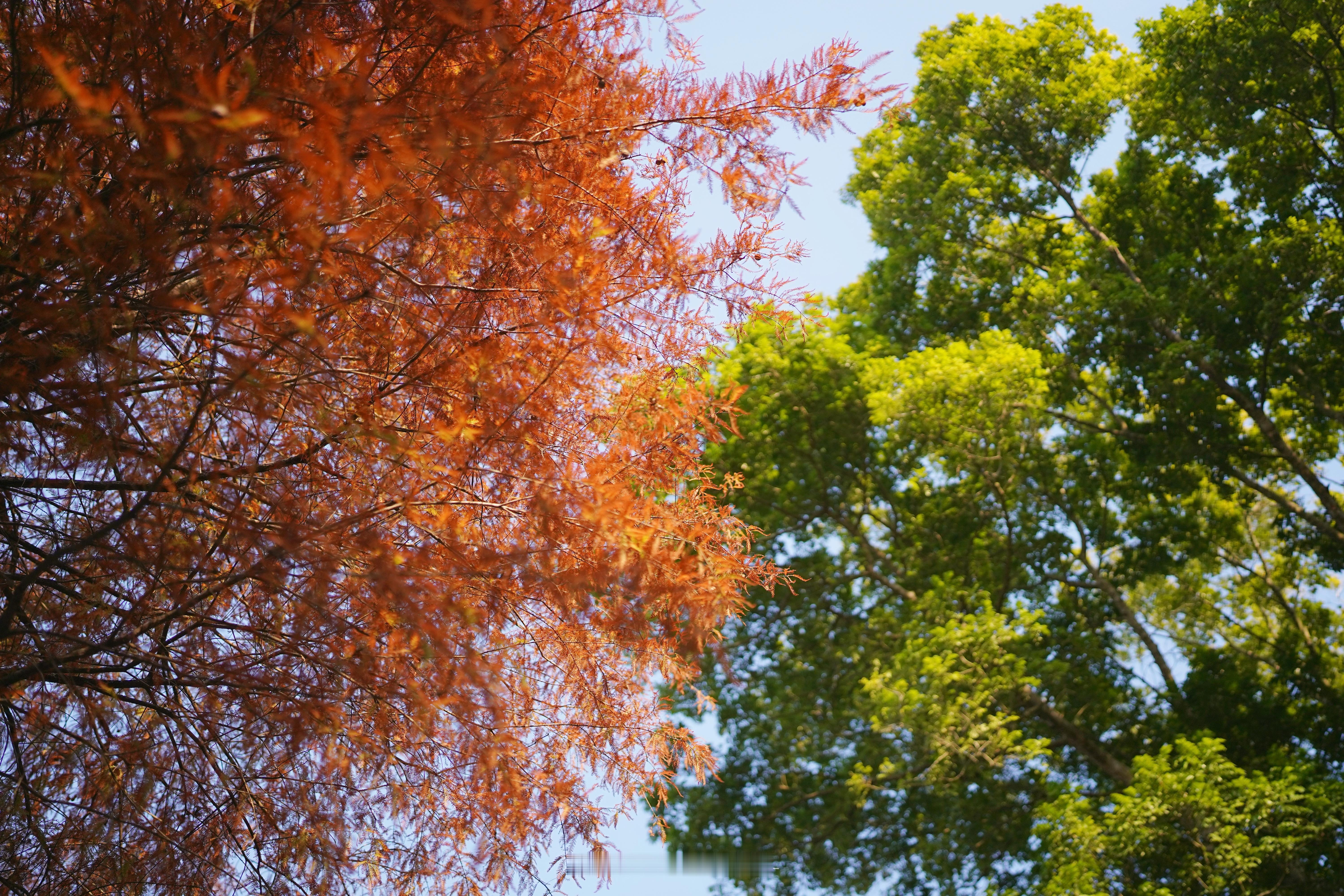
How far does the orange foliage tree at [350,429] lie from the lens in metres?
2.54

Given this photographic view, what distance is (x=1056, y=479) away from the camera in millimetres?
10789

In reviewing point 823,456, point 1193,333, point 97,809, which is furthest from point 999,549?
point 97,809

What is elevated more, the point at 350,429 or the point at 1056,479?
the point at 1056,479

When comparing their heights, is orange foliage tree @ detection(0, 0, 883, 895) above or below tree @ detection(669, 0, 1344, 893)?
below

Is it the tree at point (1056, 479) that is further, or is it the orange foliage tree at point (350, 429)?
the tree at point (1056, 479)

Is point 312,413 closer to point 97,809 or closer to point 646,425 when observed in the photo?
point 646,425

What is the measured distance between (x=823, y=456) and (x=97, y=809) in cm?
839

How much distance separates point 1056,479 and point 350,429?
30.5 ft

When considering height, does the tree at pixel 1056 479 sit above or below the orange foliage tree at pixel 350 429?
above

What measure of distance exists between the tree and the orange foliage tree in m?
5.09

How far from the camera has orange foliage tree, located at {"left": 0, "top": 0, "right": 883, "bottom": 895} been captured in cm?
254

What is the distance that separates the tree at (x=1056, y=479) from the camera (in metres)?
8.63

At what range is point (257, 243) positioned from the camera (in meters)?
2.72

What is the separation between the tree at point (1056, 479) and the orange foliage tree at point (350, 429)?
5091 millimetres
